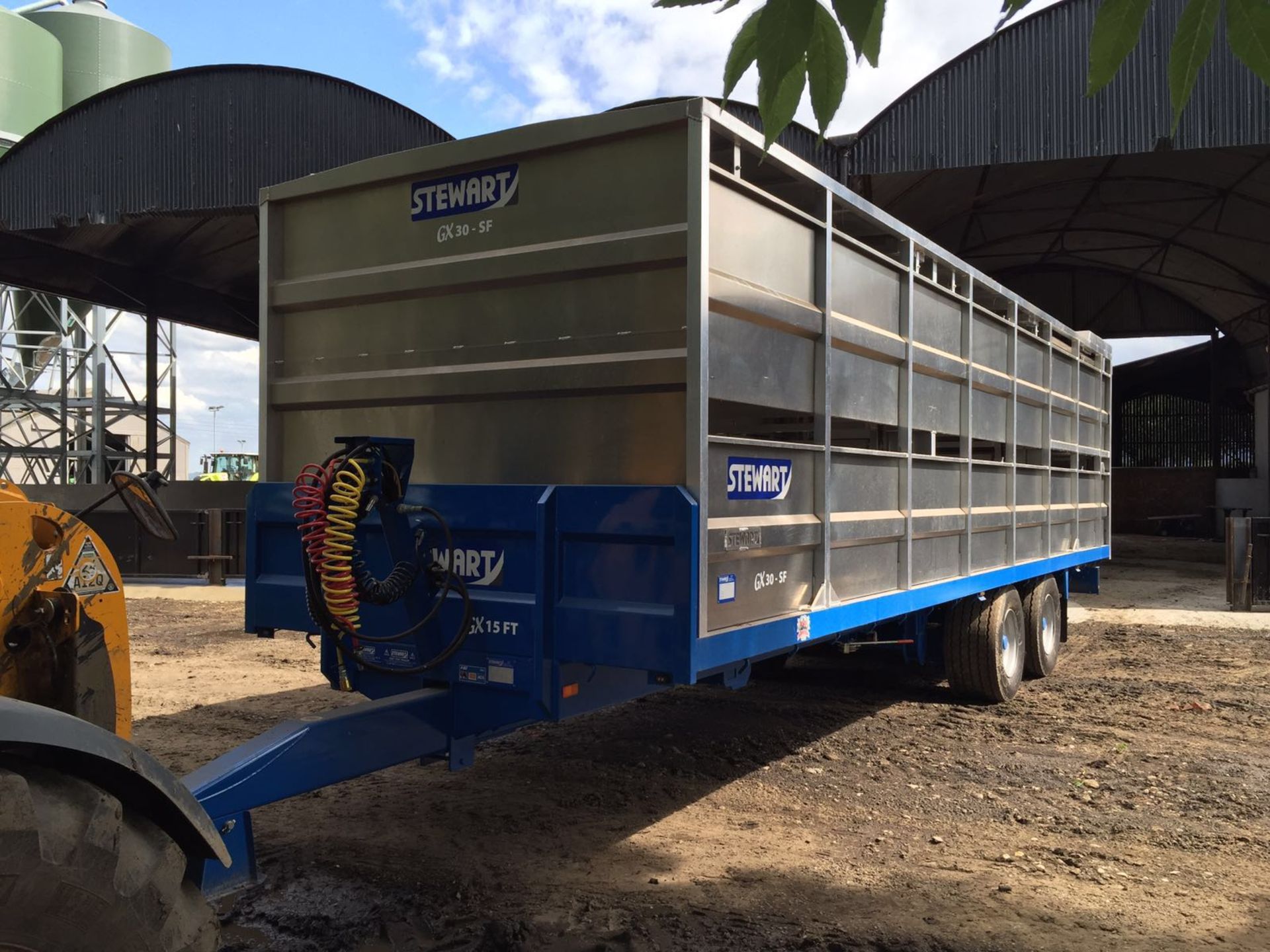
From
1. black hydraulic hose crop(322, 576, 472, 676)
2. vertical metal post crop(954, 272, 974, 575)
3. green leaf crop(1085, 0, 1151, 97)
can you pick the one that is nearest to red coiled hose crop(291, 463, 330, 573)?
black hydraulic hose crop(322, 576, 472, 676)

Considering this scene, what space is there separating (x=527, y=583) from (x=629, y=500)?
51 centimetres

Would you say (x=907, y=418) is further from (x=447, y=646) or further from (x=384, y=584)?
(x=384, y=584)

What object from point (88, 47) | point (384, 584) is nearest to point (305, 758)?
point (384, 584)

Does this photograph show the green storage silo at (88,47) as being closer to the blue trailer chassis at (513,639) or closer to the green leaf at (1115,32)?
the blue trailer chassis at (513,639)

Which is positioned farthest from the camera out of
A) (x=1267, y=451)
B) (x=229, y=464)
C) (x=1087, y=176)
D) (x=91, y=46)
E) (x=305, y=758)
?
(x=229, y=464)

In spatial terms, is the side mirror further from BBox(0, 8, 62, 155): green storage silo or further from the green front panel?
the green front panel

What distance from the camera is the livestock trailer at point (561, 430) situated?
3.45m

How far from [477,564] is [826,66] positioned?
8.39ft

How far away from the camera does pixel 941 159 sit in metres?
12.7

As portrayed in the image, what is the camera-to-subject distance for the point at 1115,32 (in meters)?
1.57

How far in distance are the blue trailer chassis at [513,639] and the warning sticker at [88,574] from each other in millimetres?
635

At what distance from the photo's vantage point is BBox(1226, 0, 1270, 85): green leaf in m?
1.49

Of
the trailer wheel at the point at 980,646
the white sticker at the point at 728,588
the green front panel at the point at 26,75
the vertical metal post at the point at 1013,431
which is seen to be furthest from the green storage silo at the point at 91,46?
the white sticker at the point at 728,588

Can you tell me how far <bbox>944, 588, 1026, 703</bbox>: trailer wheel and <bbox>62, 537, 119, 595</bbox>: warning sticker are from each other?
5211 millimetres
